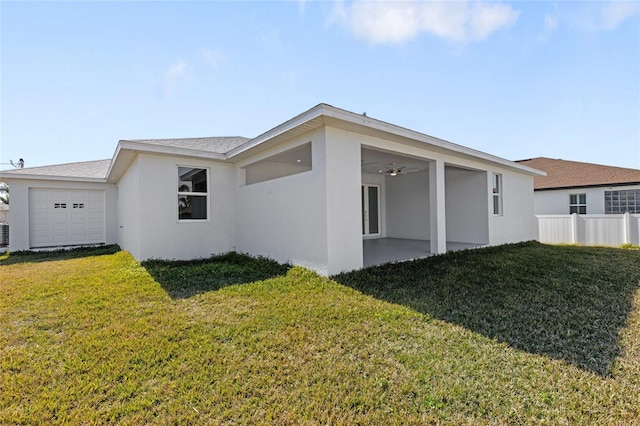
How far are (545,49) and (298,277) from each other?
947cm

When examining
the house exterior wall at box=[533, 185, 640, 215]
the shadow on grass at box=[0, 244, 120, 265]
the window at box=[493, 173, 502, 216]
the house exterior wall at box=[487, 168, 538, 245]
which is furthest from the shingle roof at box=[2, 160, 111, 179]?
the house exterior wall at box=[533, 185, 640, 215]

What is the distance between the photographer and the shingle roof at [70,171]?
11.0 m

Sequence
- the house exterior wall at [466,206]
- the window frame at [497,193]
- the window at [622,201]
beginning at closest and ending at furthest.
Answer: the house exterior wall at [466,206]
the window frame at [497,193]
the window at [622,201]

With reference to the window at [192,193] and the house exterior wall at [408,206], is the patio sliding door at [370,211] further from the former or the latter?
the window at [192,193]

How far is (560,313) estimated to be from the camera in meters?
4.20

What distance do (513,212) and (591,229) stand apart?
15.0ft

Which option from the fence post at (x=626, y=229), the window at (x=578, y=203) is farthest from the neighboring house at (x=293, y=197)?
the window at (x=578, y=203)

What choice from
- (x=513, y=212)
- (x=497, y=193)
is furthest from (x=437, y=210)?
(x=513, y=212)

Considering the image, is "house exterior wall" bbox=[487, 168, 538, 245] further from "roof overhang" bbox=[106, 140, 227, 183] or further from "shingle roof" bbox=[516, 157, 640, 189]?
"roof overhang" bbox=[106, 140, 227, 183]

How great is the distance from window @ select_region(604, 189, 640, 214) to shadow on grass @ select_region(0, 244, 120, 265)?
21.8 m

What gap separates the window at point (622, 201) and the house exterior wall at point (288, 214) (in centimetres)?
1626

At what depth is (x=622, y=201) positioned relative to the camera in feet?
45.8

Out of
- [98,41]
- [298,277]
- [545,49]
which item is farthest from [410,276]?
[98,41]

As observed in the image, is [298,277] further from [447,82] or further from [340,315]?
[447,82]
